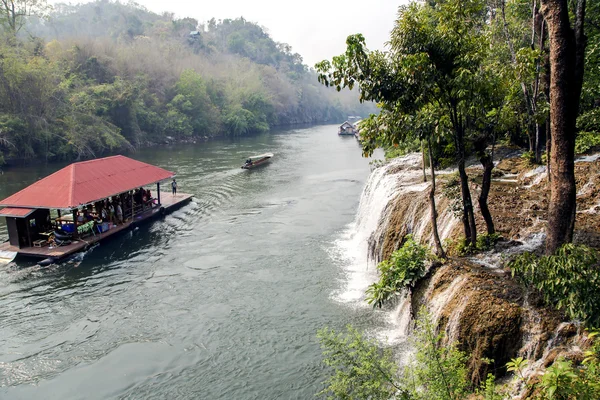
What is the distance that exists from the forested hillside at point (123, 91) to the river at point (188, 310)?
88.2 feet

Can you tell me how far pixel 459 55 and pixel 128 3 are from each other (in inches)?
7127

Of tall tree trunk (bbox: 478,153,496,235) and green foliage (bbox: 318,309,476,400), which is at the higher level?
tall tree trunk (bbox: 478,153,496,235)

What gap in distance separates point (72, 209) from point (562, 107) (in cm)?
1986

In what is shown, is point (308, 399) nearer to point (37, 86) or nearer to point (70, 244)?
point (70, 244)

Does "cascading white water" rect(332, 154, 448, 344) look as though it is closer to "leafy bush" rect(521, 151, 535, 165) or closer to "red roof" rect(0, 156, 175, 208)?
"leafy bush" rect(521, 151, 535, 165)

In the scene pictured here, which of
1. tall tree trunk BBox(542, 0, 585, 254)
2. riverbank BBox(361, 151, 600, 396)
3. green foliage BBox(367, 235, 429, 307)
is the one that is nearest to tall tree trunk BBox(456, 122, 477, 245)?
riverbank BBox(361, 151, 600, 396)

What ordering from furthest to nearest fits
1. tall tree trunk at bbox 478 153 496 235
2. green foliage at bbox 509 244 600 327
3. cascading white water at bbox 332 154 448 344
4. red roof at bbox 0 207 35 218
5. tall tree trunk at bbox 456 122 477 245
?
red roof at bbox 0 207 35 218 < cascading white water at bbox 332 154 448 344 < tall tree trunk at bbox 478 153 496 235 < tall tree trunk at bbox 456 122 477 245 < green foliage at bbox 509 244 600 327

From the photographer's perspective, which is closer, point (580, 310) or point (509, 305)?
point (580, 310)

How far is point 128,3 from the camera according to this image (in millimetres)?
165125

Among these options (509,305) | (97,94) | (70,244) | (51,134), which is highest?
(97,94)

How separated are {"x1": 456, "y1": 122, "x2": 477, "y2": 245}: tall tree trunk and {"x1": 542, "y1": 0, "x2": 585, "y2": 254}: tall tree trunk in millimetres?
2375

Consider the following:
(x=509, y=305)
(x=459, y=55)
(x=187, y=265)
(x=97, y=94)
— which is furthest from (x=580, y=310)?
(x=97, y=94)

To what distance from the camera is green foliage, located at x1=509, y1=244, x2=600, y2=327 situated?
780cm

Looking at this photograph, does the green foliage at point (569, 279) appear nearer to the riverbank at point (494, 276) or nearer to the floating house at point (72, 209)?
the riverbank at point (494, 276)
